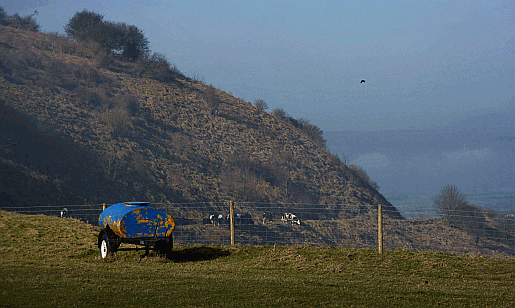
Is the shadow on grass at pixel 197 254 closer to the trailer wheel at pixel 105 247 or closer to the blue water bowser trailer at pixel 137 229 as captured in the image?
the blue water bowser trailer at pixel 137 229

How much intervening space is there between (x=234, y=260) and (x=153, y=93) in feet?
177

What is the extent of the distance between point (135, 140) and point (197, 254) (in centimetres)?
4000

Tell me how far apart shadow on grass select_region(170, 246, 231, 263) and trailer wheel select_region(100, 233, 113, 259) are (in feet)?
5.95

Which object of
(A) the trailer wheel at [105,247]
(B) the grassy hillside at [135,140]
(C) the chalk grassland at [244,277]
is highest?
(B) the grassy hillside at [135,140]

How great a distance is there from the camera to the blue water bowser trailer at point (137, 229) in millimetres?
13641

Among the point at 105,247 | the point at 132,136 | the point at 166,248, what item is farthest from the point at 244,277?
the point at 132,136

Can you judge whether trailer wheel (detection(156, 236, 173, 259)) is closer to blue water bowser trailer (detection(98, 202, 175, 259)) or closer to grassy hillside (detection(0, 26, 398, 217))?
blue water bowser trailer (detection(98, 202, 175, 259))

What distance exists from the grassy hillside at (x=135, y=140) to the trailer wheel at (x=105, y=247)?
82.0 feet

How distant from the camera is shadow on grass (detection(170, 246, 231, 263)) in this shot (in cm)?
1417

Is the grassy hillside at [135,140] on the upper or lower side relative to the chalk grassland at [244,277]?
upper

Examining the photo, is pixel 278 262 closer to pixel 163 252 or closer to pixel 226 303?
pixel 163 252

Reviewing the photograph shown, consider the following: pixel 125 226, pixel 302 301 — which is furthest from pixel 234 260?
pixel 302 301

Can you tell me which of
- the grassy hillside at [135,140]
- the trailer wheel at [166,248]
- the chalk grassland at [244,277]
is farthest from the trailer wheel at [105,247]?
the grassy hillside at [135,140]

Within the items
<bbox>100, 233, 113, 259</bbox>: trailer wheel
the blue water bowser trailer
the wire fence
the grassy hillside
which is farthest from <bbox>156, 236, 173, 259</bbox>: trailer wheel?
the grassy hillside
